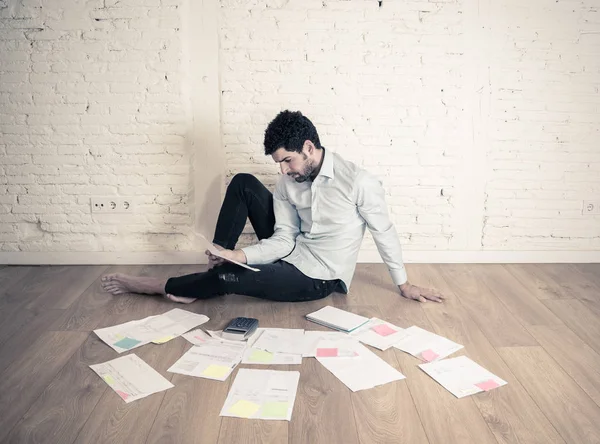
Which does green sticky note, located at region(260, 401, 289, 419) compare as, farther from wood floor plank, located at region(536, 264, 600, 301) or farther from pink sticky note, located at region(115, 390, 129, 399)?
wood floor plank, located at region(536, 264, 600, 301)

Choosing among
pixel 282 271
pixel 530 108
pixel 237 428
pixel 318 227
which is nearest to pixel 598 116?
pixel 530 108

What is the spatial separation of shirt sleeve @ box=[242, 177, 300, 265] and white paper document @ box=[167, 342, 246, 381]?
600 mm

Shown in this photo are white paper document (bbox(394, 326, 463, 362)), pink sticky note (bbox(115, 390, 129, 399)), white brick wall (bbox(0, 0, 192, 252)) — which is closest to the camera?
pink sticky note (bbox(115, 390, 129, 399))

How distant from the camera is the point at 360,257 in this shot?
3918 millimetres

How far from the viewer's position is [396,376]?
2.44 meters

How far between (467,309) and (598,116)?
1653mm

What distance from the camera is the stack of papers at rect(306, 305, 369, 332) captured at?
2861 millimetres

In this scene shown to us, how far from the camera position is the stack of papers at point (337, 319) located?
2861 millimetres

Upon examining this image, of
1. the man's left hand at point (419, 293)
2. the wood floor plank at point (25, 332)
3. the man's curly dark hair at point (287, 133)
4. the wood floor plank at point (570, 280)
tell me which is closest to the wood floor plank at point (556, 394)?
the man's left hand at point (419, 293)

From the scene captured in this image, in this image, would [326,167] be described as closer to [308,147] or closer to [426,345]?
[308,147]

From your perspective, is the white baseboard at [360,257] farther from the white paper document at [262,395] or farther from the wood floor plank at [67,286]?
the white paper document at [262,395]

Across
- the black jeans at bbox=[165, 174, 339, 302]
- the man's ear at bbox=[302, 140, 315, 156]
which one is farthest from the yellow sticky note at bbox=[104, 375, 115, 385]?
the man's ear at bbox=[302, 140, 315, 156]

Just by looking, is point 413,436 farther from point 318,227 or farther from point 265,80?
point 265,80

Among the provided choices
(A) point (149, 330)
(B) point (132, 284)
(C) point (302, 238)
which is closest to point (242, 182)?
(C) point (302, 238)
